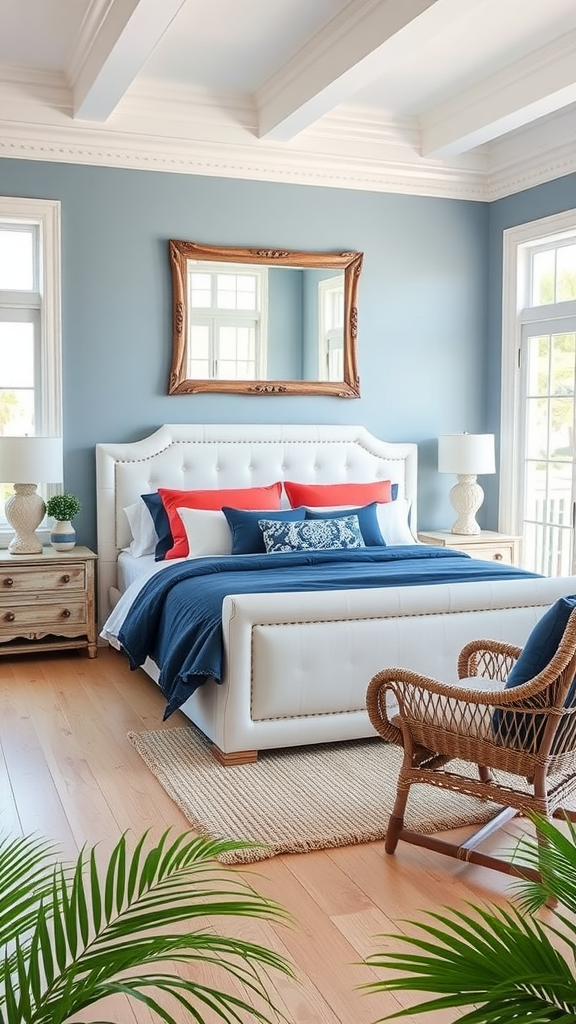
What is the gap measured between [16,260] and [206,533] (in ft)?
6.42

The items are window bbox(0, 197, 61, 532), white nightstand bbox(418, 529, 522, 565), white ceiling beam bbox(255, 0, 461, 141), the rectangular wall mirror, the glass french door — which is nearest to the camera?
white ceiling beam bbox(255, 0, 461, 141)

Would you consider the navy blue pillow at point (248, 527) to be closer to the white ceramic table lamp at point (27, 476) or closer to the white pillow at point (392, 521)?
the white pillow at point (392, 521)

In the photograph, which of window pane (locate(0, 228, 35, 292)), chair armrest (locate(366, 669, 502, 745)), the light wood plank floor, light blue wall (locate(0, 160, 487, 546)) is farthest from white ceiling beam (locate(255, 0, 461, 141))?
the light wood plank floor

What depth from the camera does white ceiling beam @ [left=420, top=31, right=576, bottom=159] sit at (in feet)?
15.4

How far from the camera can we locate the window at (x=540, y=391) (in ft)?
19.3

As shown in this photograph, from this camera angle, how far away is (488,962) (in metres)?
1.01

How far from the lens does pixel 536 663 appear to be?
2779 mm

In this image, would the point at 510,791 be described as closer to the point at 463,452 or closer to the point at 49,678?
the point at 49,678

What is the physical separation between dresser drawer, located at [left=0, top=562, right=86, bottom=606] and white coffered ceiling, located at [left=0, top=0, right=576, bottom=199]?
226cm

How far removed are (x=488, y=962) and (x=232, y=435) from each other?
495 centimetres

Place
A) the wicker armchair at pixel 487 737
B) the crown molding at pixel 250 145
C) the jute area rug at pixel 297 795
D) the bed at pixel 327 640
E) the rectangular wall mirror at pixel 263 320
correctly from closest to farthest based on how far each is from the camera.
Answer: the wicker armchair at pixel 487 737, the jute area rug at pixel 297 795, the bed at pixel 327 640, the crown molding at pixel 250 145, the rectangular wall mirror at pixel 263 320

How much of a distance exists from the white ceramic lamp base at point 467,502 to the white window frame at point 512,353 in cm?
30

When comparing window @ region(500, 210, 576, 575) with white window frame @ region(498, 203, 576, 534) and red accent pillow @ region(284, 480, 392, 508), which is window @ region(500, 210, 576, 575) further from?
red accent pillow @ region(284, 480, 392, 508)

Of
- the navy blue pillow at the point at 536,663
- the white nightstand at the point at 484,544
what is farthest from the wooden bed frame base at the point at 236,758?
the white nightstand at the point at 484,544
